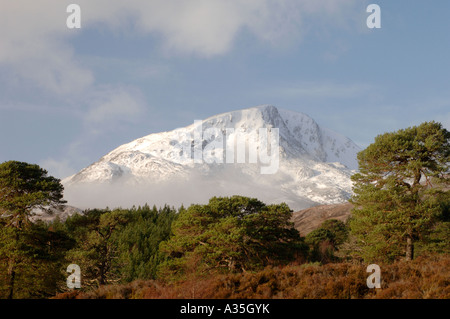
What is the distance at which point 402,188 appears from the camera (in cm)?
2742

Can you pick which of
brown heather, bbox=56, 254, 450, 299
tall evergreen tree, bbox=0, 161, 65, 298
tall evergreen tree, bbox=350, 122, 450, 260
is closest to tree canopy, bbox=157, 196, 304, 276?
tall evergreen tree, bbox=350, 122, 450, 260

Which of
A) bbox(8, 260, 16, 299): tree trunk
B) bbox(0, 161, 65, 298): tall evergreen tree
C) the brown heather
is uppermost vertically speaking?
bbox(0, 161, 65, 298): tall evergreen tree

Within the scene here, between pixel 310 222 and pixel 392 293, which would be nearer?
pixel 392 293

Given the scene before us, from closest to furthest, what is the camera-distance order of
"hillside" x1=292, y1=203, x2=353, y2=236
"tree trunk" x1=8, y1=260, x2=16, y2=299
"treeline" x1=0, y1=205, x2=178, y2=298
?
"tree trunk" x1=8, y1=260, x2=16, y2=299 < "treeline" x1=0, y1=205, x2=178, y2=298 < "hillside" x1=292, y1=203, x2=353, y2=236

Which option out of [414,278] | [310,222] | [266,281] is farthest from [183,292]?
[310,222]

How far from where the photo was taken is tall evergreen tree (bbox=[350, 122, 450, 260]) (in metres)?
26.7

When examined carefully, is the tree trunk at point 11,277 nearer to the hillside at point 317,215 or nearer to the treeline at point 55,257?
the treeline at point 55,257

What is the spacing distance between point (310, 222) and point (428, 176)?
119506 mm

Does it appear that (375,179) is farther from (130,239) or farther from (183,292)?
(130,239)

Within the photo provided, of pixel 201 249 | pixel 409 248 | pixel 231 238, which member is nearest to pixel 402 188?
pixel 409 248

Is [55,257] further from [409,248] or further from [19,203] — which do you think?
[409,248]

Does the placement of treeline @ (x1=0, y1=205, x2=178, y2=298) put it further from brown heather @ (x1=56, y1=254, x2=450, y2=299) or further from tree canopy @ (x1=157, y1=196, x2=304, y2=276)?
brown heather @ (x1=56, y1=254, x2=450, y2=299)

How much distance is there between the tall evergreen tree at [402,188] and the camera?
2669 centimetres

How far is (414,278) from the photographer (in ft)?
40.9
